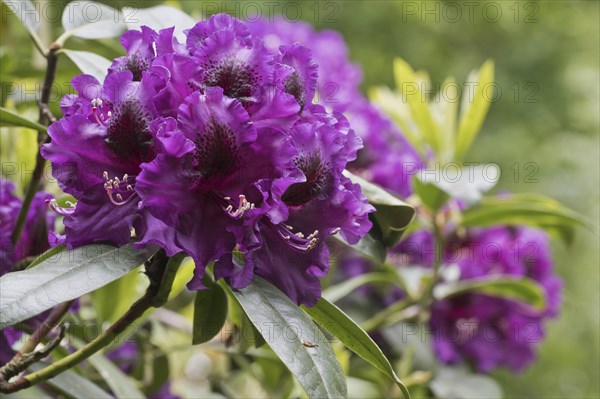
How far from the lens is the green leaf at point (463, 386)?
1414 mm

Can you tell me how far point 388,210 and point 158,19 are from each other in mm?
340

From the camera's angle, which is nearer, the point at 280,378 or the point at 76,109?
the point at 76,109

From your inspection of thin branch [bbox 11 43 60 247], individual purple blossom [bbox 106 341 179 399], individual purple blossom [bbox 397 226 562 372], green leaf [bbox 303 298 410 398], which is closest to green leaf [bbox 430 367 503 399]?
individual purple blossom [bbox 397 226 562 372]

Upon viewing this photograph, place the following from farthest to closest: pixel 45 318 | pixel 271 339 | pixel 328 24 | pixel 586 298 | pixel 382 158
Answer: pixel 328 24
pixel 586 298
pixel 382 158
pixel 45 318
pixel 271 339

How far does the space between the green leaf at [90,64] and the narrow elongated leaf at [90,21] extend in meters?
0.08

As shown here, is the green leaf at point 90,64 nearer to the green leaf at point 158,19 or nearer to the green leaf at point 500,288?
the green leaf at point 158,19

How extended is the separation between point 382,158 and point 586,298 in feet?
6.63

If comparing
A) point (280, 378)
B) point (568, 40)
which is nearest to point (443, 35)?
point (568, 40)

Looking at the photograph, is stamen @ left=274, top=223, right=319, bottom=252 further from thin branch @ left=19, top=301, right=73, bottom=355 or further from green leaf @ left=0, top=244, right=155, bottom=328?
thin branch @ left=19, top=301, right=73, bottom=355

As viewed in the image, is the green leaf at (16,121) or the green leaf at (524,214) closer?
the green leaf at (16,121)

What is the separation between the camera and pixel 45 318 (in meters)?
0.94

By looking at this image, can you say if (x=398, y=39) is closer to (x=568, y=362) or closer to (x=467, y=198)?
(x=568, y=362)

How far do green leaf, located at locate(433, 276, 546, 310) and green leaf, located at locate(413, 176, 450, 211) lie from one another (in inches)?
9.3

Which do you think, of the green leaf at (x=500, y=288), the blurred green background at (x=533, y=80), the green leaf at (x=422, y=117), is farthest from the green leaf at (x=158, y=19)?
the blurred green background at (x=533, y=80)
